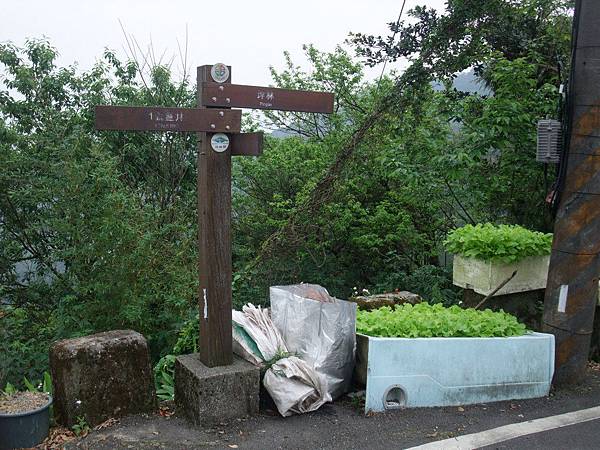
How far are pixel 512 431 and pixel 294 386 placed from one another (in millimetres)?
1707

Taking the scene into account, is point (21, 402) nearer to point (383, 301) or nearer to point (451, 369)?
point (451, 369)

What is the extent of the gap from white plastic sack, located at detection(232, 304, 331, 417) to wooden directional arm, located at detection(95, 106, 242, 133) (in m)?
1.71

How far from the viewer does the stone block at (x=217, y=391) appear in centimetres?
455

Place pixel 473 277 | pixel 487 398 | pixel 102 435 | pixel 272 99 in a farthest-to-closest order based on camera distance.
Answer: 1. pixel 473 277
2. pixel 487 398
3. pixel 272 99
4. pixel 102 435

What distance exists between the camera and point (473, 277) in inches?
261

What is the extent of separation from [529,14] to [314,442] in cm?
719

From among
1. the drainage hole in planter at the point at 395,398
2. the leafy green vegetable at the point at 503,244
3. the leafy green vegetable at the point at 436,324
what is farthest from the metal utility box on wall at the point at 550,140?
the drainage hole in planter at the point at 395,398

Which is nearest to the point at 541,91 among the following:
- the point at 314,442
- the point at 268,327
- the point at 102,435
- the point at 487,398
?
the point at 487,398

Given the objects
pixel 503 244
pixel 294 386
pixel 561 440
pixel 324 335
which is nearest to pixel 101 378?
pixel 294 386

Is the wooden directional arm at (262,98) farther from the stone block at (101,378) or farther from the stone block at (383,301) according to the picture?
the stone block at (383,301)

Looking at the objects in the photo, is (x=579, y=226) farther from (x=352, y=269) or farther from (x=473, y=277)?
(x=352, y=269)

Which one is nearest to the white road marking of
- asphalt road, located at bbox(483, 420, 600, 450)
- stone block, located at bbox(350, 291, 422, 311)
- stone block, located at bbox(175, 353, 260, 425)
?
asphalt road, located at bbox(483, 420, 600, 450)

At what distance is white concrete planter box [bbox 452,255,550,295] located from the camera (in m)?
A: 6.41

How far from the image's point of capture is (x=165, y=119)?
454cm
